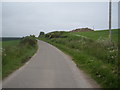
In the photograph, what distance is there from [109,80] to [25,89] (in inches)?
135

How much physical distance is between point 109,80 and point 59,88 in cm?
217

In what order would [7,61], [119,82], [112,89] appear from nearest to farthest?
1. [112,89]
2. [119,82]
3. [7,61]

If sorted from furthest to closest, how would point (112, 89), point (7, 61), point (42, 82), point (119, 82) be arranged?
1. point (7, 61)
2. point (42, 82)
3. point (119, 82)
4. point (112, 89)

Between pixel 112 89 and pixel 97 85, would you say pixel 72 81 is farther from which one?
pixel 112 89

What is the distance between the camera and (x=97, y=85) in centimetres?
664

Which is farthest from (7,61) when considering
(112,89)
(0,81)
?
(112,89)

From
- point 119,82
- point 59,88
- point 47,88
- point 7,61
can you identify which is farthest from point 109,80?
point 7,61

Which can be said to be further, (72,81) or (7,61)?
(7,61)

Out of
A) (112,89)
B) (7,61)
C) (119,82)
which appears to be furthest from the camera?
(7,61)

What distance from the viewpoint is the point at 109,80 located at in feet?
22.3

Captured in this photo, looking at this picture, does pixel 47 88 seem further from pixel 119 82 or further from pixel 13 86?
pixel 119 82

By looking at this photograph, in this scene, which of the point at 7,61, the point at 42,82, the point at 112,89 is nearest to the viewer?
the point at 112,89

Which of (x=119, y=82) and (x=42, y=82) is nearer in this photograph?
(x=119, y=82)

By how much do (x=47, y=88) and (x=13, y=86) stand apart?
1.40 m
